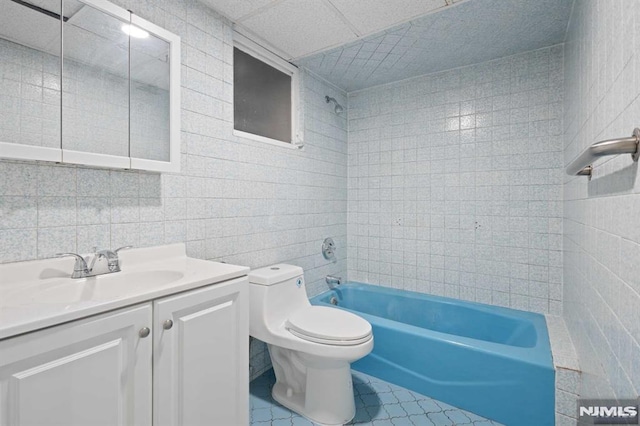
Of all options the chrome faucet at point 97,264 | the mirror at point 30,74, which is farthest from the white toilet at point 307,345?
the mirror at point 30,74

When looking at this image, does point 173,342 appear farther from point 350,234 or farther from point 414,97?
point 414,97

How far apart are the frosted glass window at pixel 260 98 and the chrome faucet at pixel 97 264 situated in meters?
1.05

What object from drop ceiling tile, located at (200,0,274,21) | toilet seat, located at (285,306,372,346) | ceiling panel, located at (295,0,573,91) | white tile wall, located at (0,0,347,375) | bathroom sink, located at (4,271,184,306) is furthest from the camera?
ceiling panel, located at (295,0,573,91)

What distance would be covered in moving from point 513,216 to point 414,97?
1.26 meters

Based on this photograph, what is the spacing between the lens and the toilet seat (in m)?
1.53

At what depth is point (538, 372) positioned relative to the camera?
1.53m

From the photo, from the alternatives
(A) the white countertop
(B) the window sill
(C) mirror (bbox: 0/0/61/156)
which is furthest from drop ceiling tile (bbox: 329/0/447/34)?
(A) the white countertop

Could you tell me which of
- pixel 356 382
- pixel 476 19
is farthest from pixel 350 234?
pixel 476 19

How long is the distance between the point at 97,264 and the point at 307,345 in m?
1.01

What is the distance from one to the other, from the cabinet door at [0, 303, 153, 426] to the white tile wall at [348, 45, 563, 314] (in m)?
2.20

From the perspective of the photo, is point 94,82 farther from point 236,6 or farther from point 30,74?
point 236,6

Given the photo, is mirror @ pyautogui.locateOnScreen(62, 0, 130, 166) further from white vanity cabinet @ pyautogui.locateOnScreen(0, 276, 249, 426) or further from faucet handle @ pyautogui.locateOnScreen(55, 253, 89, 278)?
white vanity cabinet @ pyautogui.locateOnScreen(0, 276, 249, 426)

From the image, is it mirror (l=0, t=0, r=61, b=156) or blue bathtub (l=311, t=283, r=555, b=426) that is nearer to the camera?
mirror (l=0, t=0, r=61, b=156)

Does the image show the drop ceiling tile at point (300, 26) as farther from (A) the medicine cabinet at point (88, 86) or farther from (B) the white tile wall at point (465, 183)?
(B) the white tile wall at point (465, 183)
